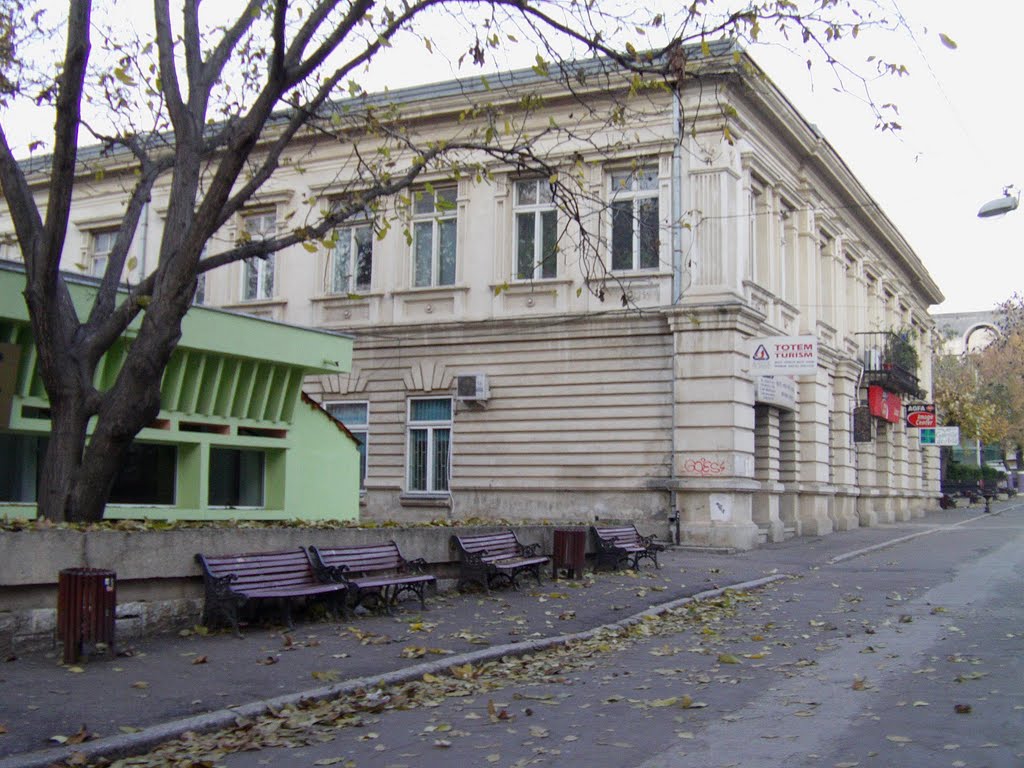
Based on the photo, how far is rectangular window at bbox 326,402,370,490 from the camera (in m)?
26.8

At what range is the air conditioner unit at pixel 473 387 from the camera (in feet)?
82.7

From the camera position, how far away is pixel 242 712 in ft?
24.2

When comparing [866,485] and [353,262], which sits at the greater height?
[353,262]

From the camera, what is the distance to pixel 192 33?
40.2ft

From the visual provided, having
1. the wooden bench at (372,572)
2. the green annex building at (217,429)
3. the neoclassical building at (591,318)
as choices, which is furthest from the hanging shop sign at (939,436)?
the wooden bench at (372,572)

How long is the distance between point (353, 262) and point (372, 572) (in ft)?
52.5

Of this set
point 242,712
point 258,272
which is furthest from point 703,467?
point 242,712

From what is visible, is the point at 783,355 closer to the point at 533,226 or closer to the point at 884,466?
the point at 533,226

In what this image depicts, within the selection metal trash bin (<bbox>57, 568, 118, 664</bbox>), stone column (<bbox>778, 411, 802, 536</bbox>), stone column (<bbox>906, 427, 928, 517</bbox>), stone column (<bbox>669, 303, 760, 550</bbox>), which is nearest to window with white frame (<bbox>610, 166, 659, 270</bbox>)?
stone column (<bbox>669, 303, 760, 550</bbox>)

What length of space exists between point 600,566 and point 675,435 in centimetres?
658

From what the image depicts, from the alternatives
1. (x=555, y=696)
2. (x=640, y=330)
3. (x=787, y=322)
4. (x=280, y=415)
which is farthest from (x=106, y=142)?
(x=787, y=322)

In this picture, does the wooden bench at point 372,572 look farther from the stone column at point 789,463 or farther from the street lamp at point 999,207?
the stone column at point 789,463

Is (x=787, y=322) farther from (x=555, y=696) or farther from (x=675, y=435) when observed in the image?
(x=555, y=696)

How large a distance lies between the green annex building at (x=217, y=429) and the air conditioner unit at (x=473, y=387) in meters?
5.77
